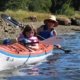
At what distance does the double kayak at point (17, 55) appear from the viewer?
14.4 m

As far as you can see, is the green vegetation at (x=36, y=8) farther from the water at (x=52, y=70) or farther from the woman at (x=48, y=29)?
the water at (x=52, y=70)

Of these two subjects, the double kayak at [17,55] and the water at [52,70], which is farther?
the double kayak at [17,55]

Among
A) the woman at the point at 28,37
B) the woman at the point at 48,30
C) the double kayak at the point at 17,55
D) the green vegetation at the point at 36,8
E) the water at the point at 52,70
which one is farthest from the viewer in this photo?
the green vegetation at the point at 36,8

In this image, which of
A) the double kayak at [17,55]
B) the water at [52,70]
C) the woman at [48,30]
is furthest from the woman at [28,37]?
the woman at [48,30]

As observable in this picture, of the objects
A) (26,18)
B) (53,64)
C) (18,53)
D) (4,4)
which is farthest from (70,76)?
(4,4)

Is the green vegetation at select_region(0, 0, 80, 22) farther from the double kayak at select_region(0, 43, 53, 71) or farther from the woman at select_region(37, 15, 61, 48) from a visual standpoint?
the double kayak at select_region(0, 43, 53, 71)

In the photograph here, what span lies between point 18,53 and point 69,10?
1642 inches

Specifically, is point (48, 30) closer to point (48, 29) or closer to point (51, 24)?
point (48, 29)

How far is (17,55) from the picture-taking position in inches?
592

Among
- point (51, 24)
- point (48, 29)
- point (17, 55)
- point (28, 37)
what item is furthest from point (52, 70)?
point (51, 24)

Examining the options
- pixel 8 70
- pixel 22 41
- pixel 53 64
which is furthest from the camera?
pixel 53 64

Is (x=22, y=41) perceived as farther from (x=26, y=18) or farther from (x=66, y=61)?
(x=26, y=18)

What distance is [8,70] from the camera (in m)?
15.0

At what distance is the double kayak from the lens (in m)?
14.4
